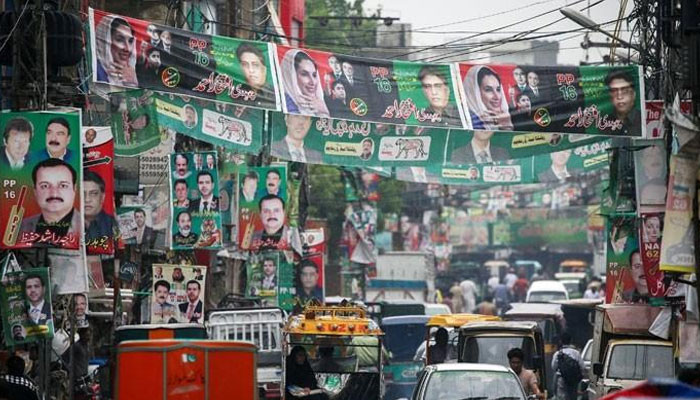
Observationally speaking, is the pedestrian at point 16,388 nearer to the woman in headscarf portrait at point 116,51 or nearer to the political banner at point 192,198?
the woman in headscarf portrait at point 116,51

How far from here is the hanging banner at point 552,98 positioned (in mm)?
25703

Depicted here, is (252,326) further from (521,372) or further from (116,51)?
(521,372)

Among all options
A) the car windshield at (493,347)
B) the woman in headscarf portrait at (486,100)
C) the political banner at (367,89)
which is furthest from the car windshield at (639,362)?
the political banner at (367,89)

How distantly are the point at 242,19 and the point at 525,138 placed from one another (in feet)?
54.5

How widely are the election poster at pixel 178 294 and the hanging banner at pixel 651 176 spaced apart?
7794 mm

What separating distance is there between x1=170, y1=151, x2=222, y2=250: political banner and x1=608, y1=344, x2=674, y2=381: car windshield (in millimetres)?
8356

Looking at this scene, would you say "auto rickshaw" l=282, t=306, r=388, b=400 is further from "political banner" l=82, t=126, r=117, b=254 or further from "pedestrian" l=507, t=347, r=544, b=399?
"political banner" l=82, t=126, r=117, b=254

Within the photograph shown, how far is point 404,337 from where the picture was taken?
31547 mm

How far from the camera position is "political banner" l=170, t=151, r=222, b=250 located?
2683 cm

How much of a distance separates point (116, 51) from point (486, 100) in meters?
6.45

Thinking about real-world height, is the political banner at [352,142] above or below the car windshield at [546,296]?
above

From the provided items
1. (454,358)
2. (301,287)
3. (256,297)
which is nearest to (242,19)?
(301,287)

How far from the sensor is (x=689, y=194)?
15.6m

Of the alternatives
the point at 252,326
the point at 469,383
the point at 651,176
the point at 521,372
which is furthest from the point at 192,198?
the point at 469,383
